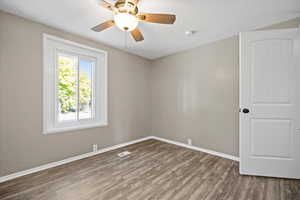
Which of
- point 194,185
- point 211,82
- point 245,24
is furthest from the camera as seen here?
point 211,82

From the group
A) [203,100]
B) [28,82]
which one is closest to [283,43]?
[203,100]

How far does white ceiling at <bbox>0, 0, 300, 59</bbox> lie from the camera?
170 cm

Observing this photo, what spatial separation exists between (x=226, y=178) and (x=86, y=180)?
2.02 metres

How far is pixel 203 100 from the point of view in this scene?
2.96 metres

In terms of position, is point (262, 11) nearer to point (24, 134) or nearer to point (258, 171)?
point (258, 171)

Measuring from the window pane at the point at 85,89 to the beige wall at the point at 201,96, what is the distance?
5.88 feet

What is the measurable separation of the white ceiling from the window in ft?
1.21

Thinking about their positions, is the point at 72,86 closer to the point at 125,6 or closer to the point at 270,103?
the point at 125,6

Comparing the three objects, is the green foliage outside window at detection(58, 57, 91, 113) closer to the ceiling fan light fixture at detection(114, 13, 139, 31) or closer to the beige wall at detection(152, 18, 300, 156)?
the ceiling fan light fixture at detection(114, 13, 139, 31)

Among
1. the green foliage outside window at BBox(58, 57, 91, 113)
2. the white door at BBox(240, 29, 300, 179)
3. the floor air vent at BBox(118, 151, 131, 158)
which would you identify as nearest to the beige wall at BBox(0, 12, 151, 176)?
the green foliage outside window at BBox(58, 57, 91, 113)

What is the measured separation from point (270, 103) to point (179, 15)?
186 centimetres

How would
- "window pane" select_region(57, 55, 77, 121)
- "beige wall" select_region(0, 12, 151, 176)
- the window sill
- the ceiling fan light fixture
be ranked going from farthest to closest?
"window pane" select_region(57, 55, 77, 121) < the window sill < "beige wall" select_region(0, 12, 151, 176) < the ceiling fan light fixture

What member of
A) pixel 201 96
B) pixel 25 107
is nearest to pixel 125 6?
pixel 25 107

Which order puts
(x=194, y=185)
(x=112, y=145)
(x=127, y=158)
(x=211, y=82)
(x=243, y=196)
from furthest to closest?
(x=112, y=145) → (x=211, y=82) → (x=127, y=158) → (x=194, y=185) → (x=243, y=196)
